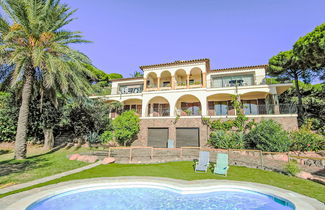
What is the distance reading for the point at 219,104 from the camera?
21.0 metres

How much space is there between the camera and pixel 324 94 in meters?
22.2

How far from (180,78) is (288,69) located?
1313 centimetres

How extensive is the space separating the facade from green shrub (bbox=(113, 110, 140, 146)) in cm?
136

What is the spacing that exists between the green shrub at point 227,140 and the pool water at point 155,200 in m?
8.37

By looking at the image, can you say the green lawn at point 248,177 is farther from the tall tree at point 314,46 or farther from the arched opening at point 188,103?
the arched opening at point 188,103

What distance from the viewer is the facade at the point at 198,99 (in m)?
17.4

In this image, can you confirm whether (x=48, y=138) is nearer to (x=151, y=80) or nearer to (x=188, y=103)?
(x=151, y=80)

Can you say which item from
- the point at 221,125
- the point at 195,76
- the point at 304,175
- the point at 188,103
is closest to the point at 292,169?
the point at 304,175

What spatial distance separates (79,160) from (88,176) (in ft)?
14.3

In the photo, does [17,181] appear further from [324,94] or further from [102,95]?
[324,94]

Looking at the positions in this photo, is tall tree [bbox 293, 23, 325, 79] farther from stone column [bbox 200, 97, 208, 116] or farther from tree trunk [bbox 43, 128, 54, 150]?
tree trunk [bbox 43, 128, 54, 150]

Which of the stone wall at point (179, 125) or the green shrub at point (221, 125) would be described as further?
the green shrub at point (221, 125)

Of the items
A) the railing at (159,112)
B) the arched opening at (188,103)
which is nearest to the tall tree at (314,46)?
the arched opening at (188,103)

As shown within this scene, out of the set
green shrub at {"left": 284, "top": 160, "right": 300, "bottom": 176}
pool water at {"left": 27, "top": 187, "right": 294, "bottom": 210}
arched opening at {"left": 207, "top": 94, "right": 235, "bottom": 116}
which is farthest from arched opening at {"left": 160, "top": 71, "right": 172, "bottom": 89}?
pool water at {"left": 27, "top": 187, "right": 294, "bottom": 210}
